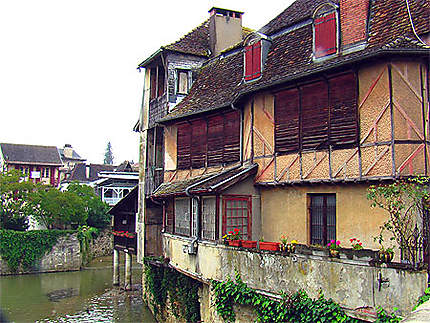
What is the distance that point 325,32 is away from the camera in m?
12.4

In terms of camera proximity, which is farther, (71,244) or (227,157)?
(71,244)

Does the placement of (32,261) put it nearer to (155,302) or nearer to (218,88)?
(155,302)

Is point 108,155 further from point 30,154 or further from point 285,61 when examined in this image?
point 285,61

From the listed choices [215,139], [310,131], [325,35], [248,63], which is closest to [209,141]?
[215,139]

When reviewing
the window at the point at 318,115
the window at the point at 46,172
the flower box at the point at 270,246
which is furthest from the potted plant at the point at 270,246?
the window at the point at 46,172

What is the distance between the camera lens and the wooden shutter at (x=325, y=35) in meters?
12.1

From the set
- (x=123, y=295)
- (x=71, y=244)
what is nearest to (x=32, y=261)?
(x=71, y=244)

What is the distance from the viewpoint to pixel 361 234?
10.7m

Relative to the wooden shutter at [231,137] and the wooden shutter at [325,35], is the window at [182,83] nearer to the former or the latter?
the wooden shutter at [231,137]

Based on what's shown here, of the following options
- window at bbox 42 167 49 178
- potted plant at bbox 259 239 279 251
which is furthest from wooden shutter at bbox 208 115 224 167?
window at bbox 42 167 49 178

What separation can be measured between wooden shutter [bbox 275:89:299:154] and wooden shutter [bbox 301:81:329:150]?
30 centimetres

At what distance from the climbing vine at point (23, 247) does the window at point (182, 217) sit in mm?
22591

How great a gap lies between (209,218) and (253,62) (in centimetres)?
555

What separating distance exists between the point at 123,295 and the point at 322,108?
1837cm
